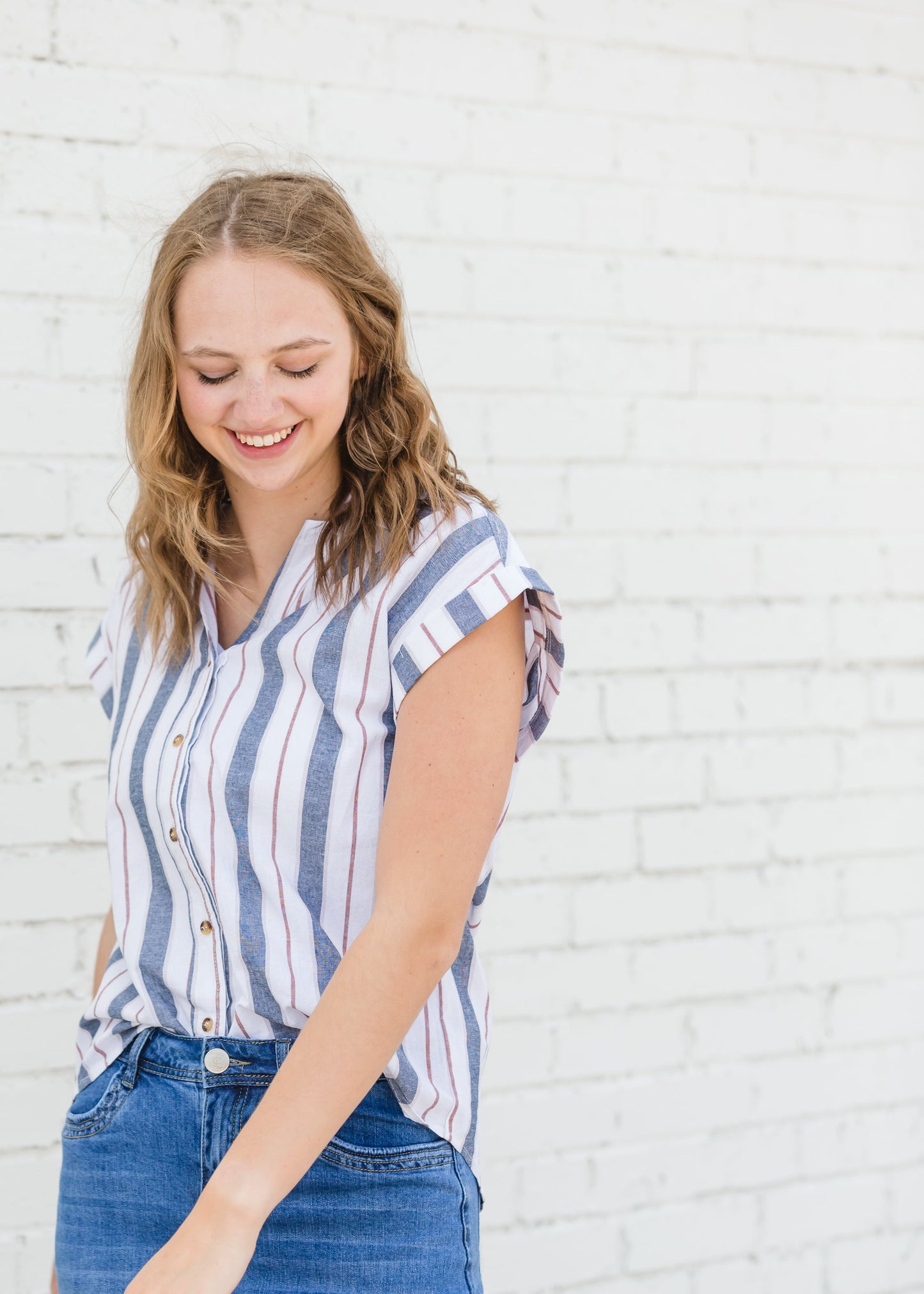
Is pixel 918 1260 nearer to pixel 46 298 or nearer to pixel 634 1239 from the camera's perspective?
pixel 634 1239

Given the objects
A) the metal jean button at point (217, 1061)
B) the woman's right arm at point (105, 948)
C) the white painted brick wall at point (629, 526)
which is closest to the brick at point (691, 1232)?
the white painted brick wall at point (629, 526)

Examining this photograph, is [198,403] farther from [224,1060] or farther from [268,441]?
[224,1060]

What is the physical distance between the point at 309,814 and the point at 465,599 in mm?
236

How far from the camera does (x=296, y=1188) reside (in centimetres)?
105

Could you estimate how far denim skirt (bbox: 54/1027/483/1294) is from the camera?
1046mm

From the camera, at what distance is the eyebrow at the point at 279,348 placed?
1.10m

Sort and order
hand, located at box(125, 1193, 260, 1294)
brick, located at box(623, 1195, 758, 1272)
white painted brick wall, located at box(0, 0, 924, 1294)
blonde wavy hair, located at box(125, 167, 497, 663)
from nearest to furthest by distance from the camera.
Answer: hand, located at box(125, 1193, 260, 1294) → blonde wavy hair, located at box(125, 167, 497, 663) → white painted brick wall, located at box(0, 0, 924, 1294) → brick, located at box(623, 1195, 758, 1272)

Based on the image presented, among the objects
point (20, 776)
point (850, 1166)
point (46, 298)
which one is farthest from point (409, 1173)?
point (850, 1166)

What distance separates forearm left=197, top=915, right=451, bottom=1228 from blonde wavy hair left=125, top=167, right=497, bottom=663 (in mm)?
327

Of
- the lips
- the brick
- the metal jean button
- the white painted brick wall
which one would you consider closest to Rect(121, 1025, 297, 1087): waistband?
the metal jean button

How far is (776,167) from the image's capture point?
208 centimetres

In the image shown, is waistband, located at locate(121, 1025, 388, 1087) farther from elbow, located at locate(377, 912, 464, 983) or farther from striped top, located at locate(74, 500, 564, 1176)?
elbow, located at locate(377, 912, 464, 983)

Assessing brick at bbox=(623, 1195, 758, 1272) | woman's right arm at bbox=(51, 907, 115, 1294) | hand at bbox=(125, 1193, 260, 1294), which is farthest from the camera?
brick at bbox=(623, 1195, 758, 1272)

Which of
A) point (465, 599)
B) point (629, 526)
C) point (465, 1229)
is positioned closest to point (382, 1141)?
point (465, 1229)
